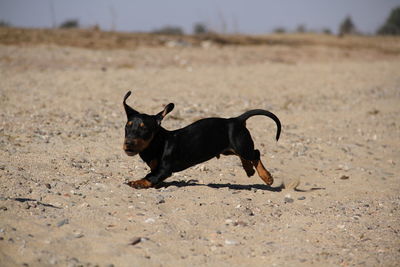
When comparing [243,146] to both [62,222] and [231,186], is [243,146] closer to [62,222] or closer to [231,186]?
[231,186]

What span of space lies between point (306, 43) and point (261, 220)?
20200 millimetres

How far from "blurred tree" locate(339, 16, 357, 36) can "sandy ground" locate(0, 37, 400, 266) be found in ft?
69.7

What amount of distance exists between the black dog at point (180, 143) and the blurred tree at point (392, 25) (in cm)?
3599

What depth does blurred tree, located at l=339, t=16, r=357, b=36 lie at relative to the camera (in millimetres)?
37188

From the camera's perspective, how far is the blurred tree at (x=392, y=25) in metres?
41.0

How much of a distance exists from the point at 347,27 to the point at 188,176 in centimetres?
3358

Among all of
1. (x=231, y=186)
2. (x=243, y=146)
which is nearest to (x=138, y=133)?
(x=243, y=146)

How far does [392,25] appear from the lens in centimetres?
4281

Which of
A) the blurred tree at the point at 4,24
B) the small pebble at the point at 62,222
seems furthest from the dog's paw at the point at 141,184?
the blurred tree at the point at 4,24

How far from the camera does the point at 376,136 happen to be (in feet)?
37.7

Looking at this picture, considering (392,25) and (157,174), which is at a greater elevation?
(392,25)

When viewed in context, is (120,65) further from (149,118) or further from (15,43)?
(149,118)

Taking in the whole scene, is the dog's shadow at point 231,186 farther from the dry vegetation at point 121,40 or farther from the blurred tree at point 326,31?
the blurred tree at point 326,31

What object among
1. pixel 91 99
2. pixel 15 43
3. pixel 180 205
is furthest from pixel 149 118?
pixel 15 43
